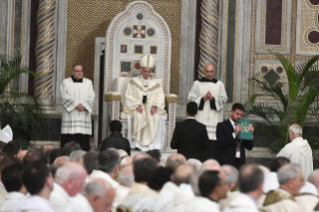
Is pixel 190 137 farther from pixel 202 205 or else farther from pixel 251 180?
pixel 202 205

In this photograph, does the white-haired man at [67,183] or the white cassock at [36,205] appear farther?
the white-haired man at [67,183]

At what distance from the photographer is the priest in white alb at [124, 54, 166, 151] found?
1195 cm

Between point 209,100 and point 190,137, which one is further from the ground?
point 209,100

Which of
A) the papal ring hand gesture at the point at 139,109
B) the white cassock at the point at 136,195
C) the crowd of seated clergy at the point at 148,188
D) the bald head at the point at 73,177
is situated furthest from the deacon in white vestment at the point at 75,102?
the bald head at the point at 73,177

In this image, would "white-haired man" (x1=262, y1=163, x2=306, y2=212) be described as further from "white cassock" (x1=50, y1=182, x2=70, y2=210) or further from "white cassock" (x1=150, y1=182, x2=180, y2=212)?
"white cassock" (x1=50, y1=182, x2=70, y2=210)

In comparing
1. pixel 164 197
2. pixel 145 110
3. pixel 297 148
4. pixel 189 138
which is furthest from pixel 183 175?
pixel 145 110

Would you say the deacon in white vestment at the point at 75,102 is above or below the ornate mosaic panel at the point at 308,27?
below

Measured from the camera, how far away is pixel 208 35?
44.3 feet

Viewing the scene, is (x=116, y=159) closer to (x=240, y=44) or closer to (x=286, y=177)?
(x=286, y=177)

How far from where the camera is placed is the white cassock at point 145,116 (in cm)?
1195

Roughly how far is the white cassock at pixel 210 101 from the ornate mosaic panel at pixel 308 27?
2.52 metres

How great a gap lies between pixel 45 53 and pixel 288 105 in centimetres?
491

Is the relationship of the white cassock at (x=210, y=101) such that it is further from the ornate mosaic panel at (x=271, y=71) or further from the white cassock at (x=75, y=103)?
the white cassock at (x=75, y=103)

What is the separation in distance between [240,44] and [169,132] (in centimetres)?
269
